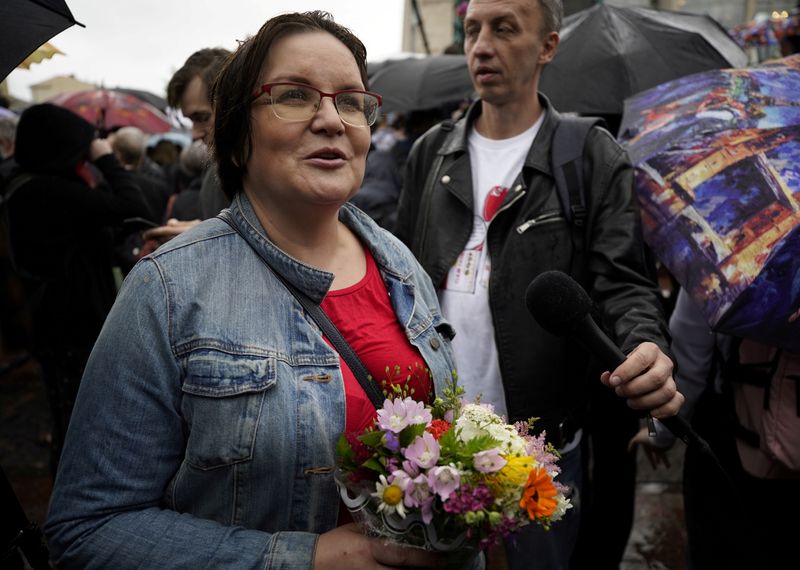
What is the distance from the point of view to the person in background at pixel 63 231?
3.69 metres

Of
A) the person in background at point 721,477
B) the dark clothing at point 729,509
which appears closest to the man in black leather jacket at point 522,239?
the person in background at point 721,477

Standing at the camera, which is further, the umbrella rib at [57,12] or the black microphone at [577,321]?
the umbrella rib at [57,12]

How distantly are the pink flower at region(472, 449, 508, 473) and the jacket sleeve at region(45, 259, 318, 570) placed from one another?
48 cm

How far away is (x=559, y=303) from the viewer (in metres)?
1.82

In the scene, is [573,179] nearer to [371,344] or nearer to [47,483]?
[371,344]

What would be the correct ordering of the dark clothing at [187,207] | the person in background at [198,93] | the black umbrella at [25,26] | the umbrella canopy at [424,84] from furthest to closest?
1. the umbrella canopy at [424,84]
2. the dark clothing at [187,207]
3. the person in background at [198,93]
4. the black umbrella at [25,26]

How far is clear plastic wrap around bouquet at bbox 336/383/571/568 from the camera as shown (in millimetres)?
Result: 1362

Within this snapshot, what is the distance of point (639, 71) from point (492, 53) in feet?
8.03

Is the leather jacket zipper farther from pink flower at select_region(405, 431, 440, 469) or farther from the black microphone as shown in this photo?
pink flower at select_region(405, 431, 440, 469)

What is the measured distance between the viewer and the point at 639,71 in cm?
491

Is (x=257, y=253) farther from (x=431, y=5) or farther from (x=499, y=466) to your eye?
(x=431, y=5)

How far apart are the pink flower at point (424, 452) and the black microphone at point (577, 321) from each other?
0.59 metres

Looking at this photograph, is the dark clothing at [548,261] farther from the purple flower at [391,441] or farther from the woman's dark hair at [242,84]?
the purple flower at [391,441]

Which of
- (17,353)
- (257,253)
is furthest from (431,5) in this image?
(257,253)
